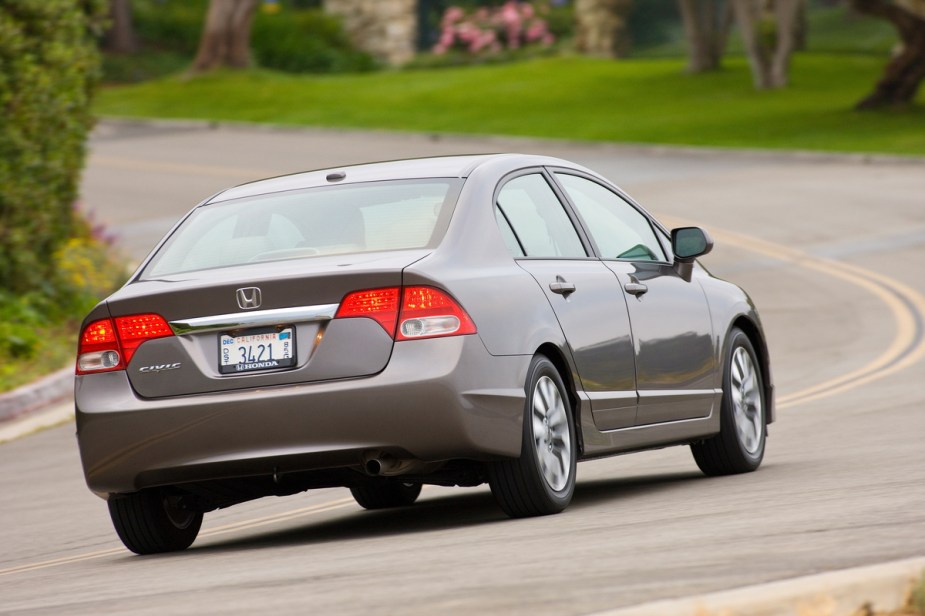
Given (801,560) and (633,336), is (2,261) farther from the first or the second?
(801,560)

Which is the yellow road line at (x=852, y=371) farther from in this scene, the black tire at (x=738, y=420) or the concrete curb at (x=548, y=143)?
the concrete curb at (x=548, y=143)

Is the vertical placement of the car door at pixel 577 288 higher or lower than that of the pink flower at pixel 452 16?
higher

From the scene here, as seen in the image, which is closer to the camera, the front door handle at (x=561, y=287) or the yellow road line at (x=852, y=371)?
the front door handle at (x=561, y=287)

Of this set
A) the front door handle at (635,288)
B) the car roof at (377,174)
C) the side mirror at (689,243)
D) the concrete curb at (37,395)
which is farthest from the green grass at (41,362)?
the front door handle at (635,288)

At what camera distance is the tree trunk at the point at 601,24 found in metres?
58.1

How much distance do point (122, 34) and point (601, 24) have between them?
1485 centimetres

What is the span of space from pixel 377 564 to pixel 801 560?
5.16ft

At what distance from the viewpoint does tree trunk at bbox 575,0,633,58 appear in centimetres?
5806

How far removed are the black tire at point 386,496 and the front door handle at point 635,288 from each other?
1461 millimetres

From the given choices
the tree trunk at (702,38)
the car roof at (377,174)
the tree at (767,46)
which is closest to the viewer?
the car roof at (377,174)

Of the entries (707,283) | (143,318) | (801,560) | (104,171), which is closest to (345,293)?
(143,318)

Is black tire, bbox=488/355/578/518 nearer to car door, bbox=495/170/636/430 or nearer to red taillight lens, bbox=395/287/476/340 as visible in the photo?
car door, bbox=495/170/636/430

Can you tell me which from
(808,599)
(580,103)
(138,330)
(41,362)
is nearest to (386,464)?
(138,330)

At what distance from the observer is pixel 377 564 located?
21.9 feet
